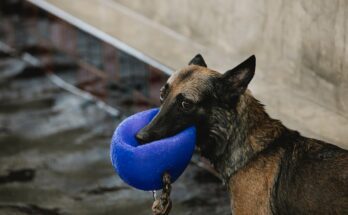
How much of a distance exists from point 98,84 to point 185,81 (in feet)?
12.7

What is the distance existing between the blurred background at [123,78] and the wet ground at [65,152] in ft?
0.04

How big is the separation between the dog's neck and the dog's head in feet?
0.24

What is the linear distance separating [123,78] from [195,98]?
11.5 ft

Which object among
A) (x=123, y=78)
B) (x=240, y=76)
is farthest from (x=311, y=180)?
(x=123, y=78)

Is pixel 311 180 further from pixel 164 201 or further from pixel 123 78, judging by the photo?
pixel 123 78

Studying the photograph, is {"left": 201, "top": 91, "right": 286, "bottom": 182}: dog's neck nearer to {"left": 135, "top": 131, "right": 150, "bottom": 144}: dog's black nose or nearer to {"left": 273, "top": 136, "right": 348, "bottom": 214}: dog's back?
{"left": 273, "top": 136, "right": 348, "bottom": 214}: dog's back

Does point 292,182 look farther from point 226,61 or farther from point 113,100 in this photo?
point 113,100

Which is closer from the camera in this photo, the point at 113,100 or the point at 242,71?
the point at 242,71

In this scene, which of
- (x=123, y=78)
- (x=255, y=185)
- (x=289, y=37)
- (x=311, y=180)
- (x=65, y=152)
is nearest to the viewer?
(x=311, y=180)

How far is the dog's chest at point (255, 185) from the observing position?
4.89m

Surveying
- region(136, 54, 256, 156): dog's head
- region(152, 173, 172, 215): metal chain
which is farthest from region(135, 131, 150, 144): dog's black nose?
region(152, 173, 172, 215): metal chain

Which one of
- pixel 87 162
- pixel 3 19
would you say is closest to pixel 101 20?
pixel 87 162

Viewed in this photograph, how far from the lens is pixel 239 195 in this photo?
494 cm

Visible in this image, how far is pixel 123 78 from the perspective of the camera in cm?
825
